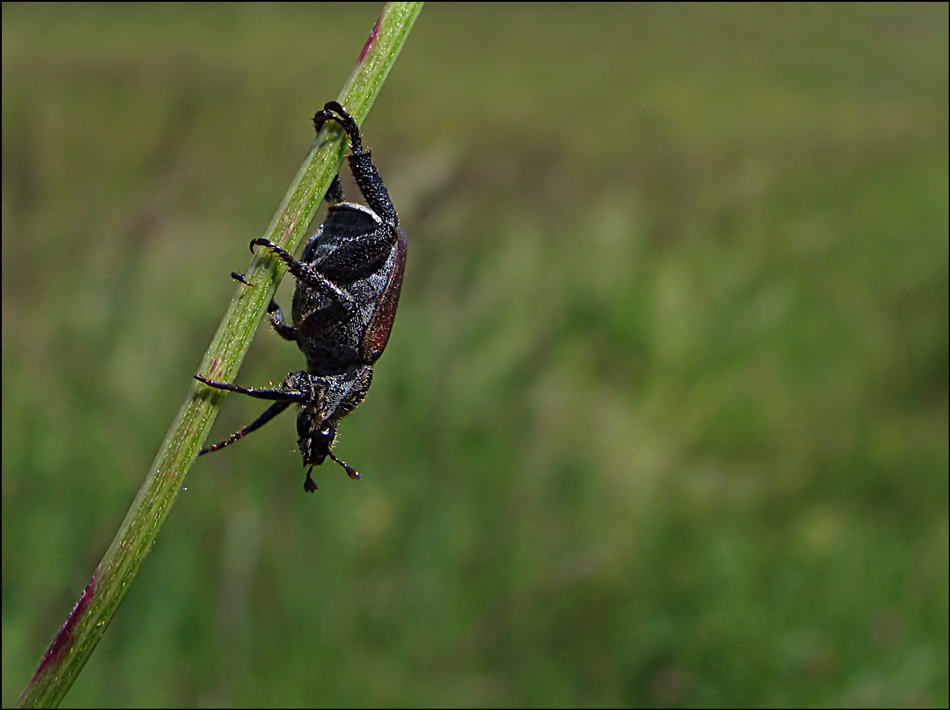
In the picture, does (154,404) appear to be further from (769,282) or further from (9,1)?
(9,1)

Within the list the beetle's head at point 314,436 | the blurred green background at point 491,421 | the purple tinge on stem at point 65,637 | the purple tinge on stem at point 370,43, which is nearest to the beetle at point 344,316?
the beetle's head at point 314,436

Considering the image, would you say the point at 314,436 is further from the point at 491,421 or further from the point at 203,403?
the point at 491,421

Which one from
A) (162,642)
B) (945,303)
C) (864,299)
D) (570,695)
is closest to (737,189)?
(864,299)

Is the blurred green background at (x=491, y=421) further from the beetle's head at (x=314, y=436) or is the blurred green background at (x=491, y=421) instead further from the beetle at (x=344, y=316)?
the beetle at (x=344, y=316)

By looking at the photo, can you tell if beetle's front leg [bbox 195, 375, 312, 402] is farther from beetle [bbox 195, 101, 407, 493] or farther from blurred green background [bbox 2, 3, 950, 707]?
blurred green background [bbox 2, 3, 950, 707]

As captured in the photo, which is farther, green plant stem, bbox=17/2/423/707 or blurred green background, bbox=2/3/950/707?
blurred green background, bbox=2/3/950/707

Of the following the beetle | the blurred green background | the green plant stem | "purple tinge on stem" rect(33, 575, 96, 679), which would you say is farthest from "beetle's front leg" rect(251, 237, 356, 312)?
the blurred green background

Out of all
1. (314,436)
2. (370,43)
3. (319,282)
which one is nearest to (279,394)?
(314,436)
